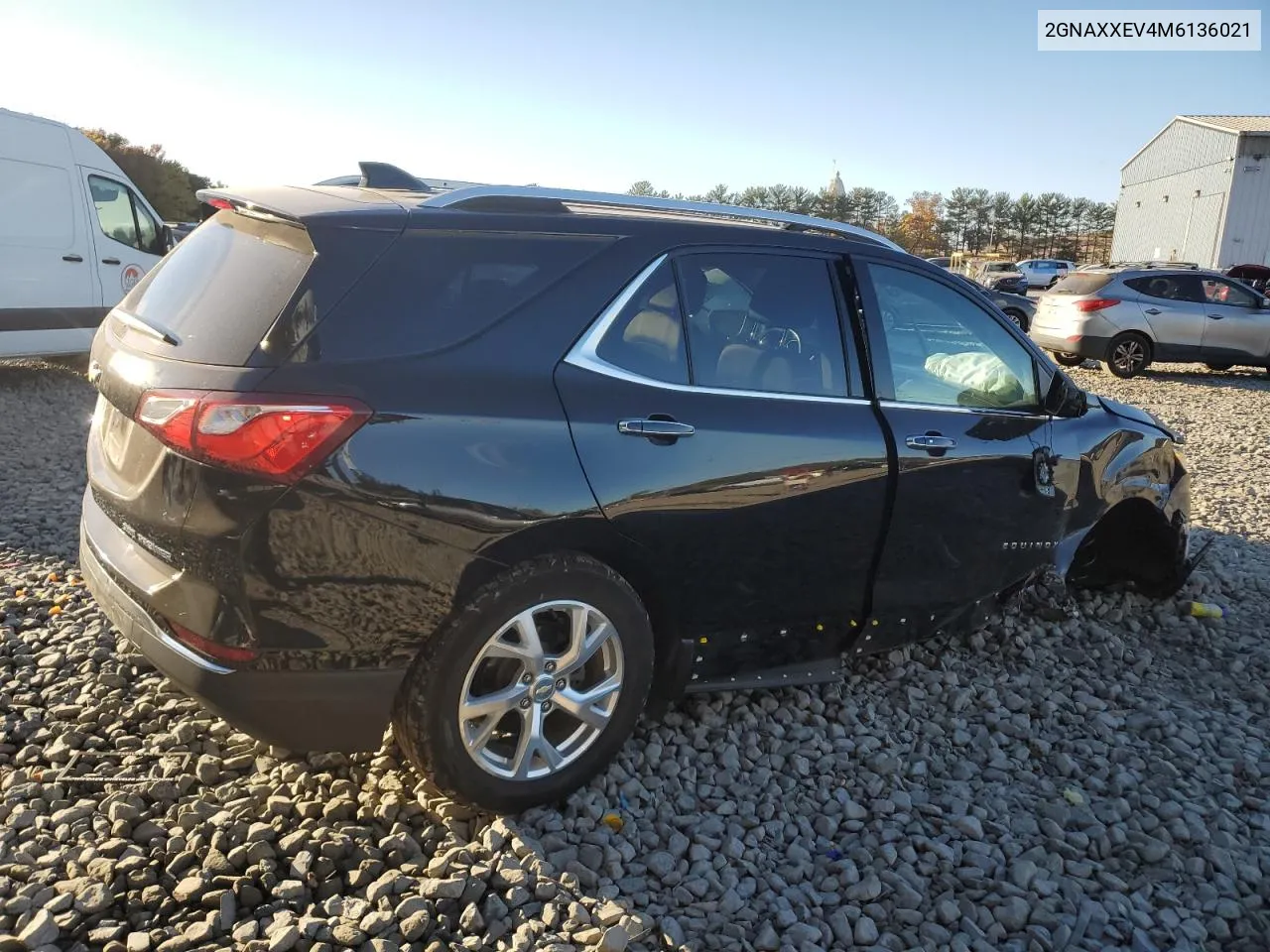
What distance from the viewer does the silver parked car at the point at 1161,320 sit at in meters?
14.8

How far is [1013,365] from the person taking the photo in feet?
12.9

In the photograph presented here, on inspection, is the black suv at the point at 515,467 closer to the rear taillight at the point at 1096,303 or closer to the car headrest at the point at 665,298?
the car headrest at the point at 665,298

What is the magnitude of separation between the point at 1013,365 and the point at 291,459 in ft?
9.59

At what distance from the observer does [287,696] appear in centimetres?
241

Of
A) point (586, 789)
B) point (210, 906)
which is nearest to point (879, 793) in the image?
point (586, 789)

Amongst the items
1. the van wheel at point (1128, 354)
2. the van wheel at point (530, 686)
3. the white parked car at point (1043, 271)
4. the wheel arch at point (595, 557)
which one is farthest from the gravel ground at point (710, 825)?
the white parked car at point (1043, 271)

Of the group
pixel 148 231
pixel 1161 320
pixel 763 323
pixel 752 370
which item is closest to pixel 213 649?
pixel 752 370

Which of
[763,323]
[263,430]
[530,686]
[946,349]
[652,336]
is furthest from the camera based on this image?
[946,349]

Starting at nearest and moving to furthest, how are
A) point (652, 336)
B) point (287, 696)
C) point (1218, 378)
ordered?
1. point (287, 696)
2. point (652, 336)
3. point (1218, 378)

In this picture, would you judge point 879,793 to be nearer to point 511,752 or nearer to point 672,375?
point 511,752

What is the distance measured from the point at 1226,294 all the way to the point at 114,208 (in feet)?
51.6

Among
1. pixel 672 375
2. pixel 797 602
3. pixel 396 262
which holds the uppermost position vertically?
pixel 396 262

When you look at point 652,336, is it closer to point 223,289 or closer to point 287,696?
point 223,289

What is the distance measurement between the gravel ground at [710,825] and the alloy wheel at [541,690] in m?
0.21
